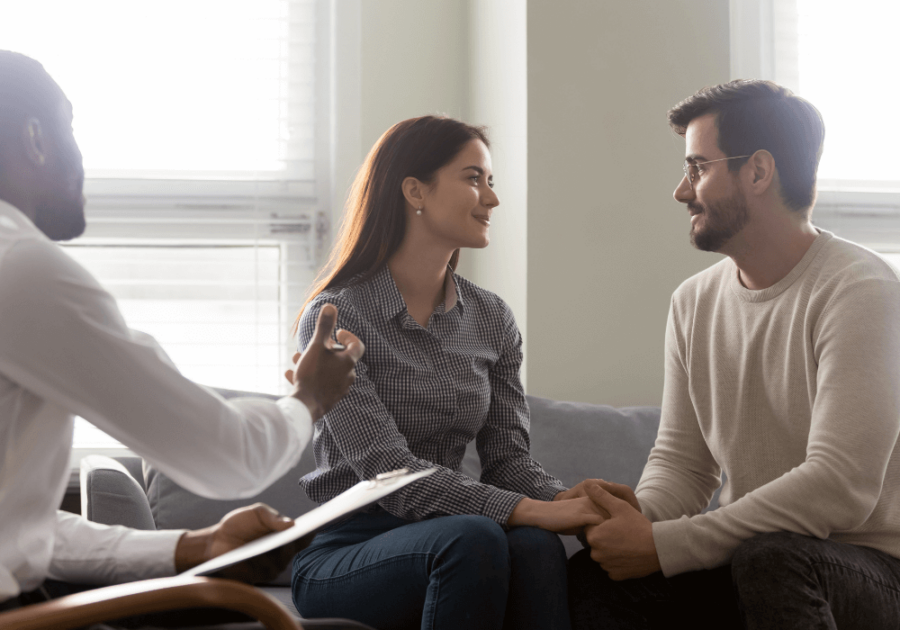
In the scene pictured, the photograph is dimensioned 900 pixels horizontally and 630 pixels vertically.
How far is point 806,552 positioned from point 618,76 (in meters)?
1.56

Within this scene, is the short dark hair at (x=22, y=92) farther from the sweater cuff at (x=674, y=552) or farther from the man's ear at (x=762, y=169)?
the man's ear at (x=762, y=169)

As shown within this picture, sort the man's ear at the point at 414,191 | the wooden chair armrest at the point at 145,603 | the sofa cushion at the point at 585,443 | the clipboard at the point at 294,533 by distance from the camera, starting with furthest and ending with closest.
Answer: the sofa cushion at the point at 585,443 < the man's ear at the point at 414,191 < the clipboard at the point at 294,533 < the wooden chair armrest at the point at 145,603

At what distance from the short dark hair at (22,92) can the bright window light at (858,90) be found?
2.49 meters

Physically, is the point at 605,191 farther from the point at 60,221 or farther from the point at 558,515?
the point at 60,221

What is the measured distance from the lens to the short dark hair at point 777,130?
162 cm

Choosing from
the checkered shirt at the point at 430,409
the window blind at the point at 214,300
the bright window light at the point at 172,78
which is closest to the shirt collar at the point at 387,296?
the checkered shirt at the point at 430,409

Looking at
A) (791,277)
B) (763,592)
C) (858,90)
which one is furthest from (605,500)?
(858,90)

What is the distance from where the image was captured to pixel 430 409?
159 cm

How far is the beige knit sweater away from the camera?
4.29 feet

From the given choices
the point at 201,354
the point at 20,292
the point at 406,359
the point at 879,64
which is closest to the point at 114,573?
the point at 20,292

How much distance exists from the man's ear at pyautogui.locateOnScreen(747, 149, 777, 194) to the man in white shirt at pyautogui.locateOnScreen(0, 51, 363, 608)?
1.04 meters

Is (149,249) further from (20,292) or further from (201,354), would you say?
(20,292)

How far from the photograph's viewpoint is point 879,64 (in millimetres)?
2795

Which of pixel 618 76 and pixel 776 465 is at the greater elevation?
pixel 618 76
